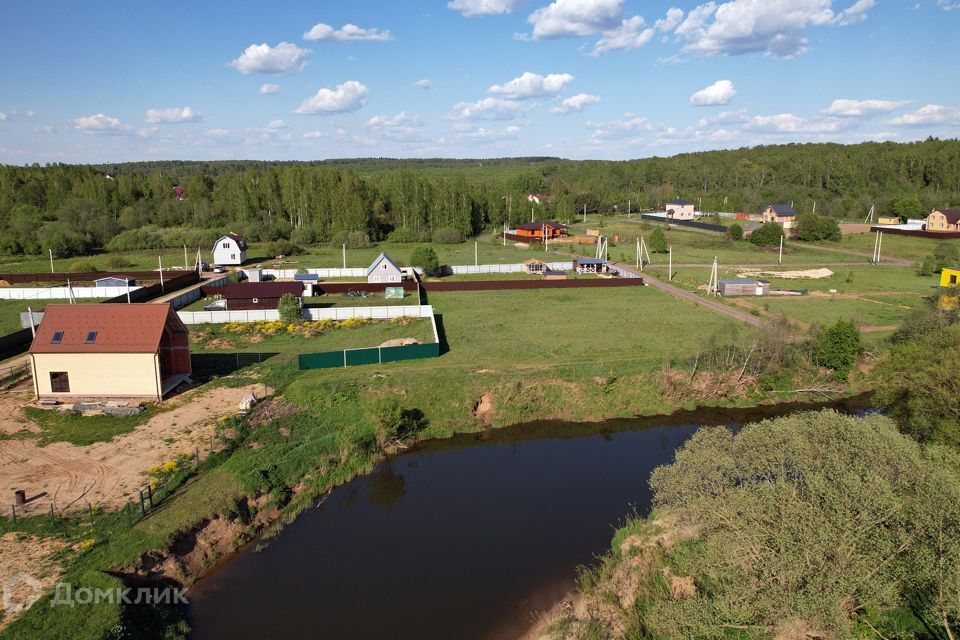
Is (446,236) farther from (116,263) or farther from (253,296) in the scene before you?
(253,296)

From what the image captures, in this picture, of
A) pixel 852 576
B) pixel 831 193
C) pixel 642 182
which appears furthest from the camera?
pixel 642 182

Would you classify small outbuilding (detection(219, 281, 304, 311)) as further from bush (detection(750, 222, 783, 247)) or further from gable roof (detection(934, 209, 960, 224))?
gable roof (detection(934, 209, 960, 224))

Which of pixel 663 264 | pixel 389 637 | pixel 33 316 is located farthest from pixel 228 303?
pixel 663 264

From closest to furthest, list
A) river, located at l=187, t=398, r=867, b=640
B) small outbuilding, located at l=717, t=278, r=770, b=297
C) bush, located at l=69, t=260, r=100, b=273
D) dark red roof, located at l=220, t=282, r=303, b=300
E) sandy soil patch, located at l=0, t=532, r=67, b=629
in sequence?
sandy soil patch, located at l=0, t=532, r=67, b=629 → river, located at l=187, t=398, r=867, b=640 → dark red roof, located at l=220, t=282, r=303, b=300 → small outbuilding, located at l=717, t=278, r=770, b=297 → bush, located at l=69, t=260, r=100, b=273

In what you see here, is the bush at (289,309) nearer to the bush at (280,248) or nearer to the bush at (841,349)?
the bush at (841,349)

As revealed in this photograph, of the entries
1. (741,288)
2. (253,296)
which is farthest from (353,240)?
(741,288)

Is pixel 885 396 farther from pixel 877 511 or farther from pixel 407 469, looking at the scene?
pixel 407 469

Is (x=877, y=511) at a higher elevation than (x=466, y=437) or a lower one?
higher

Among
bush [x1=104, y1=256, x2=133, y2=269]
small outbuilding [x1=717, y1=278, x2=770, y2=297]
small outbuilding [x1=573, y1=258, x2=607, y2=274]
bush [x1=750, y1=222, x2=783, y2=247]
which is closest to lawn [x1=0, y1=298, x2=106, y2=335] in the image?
bush [x1=104, y1=256, x2=133, y2=269]
